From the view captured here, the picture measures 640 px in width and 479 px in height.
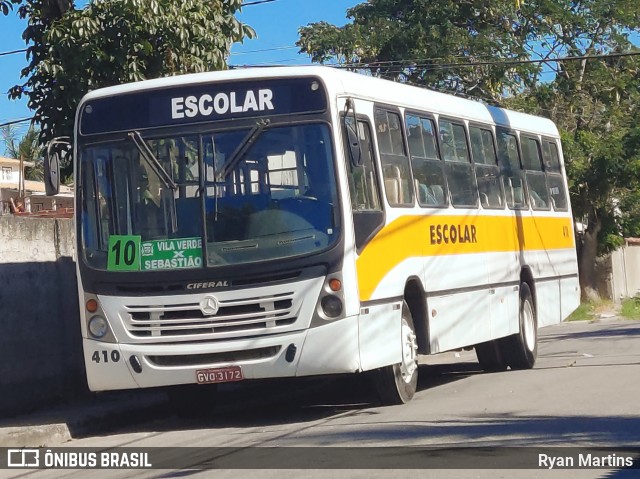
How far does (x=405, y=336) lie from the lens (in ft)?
36.4

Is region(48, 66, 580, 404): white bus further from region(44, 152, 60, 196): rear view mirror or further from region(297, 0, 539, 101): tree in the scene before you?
region(297, 0, 539, 101): tree

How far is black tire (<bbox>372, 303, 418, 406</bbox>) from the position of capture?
10.9 metres

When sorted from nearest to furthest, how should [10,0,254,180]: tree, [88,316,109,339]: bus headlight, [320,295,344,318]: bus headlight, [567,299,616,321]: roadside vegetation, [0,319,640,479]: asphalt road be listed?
1. [0,319,640,479]: asphalt road
2. [320,295,344,318]: bus headlight
3. [88,316,109,339]: bus headlight
4. [10,0,254,180]: tree
5. [567,299,616,321]: roadside vegetation

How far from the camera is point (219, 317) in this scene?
10000 mm

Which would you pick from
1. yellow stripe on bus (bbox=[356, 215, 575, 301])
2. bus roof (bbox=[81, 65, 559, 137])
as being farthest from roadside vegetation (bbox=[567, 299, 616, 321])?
bus roof (bbox=[81, 65, 559, 137])

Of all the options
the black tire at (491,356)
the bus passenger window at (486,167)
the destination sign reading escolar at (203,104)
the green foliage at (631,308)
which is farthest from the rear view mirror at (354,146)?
the green foliage at (631,308)

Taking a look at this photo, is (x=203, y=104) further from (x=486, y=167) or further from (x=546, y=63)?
(x=546, y=63)

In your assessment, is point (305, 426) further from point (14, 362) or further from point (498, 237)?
point (498, 237)

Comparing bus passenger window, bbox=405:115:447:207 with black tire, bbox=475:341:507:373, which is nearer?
bus passenger window, bbox=405:115:447:207

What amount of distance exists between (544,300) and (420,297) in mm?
4887

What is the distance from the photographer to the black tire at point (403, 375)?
427 inches

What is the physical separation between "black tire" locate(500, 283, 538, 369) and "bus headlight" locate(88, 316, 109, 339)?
6421 mm

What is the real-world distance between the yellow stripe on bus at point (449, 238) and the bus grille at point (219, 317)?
0.77 metres

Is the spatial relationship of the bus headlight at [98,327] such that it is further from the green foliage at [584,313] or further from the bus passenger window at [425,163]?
the green foliage at [584,313]
